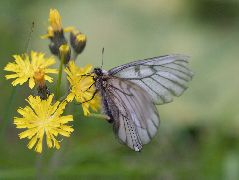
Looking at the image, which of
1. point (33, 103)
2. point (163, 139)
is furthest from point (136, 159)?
point (33, 103)

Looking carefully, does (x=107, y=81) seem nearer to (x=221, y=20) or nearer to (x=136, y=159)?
(x=136, y=159)

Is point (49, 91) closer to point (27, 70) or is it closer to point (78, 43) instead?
point (27, 70)

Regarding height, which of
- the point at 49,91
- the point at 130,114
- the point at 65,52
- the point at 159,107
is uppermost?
the point at 65,52

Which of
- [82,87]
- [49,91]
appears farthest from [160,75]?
[49,91]

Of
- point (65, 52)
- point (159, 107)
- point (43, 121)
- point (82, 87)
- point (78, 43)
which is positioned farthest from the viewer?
point (159, 107)

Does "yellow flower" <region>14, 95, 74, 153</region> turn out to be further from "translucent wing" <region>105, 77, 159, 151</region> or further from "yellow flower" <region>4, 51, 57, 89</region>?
"translucent wing" <region>105, 77, 159, 151</region>
